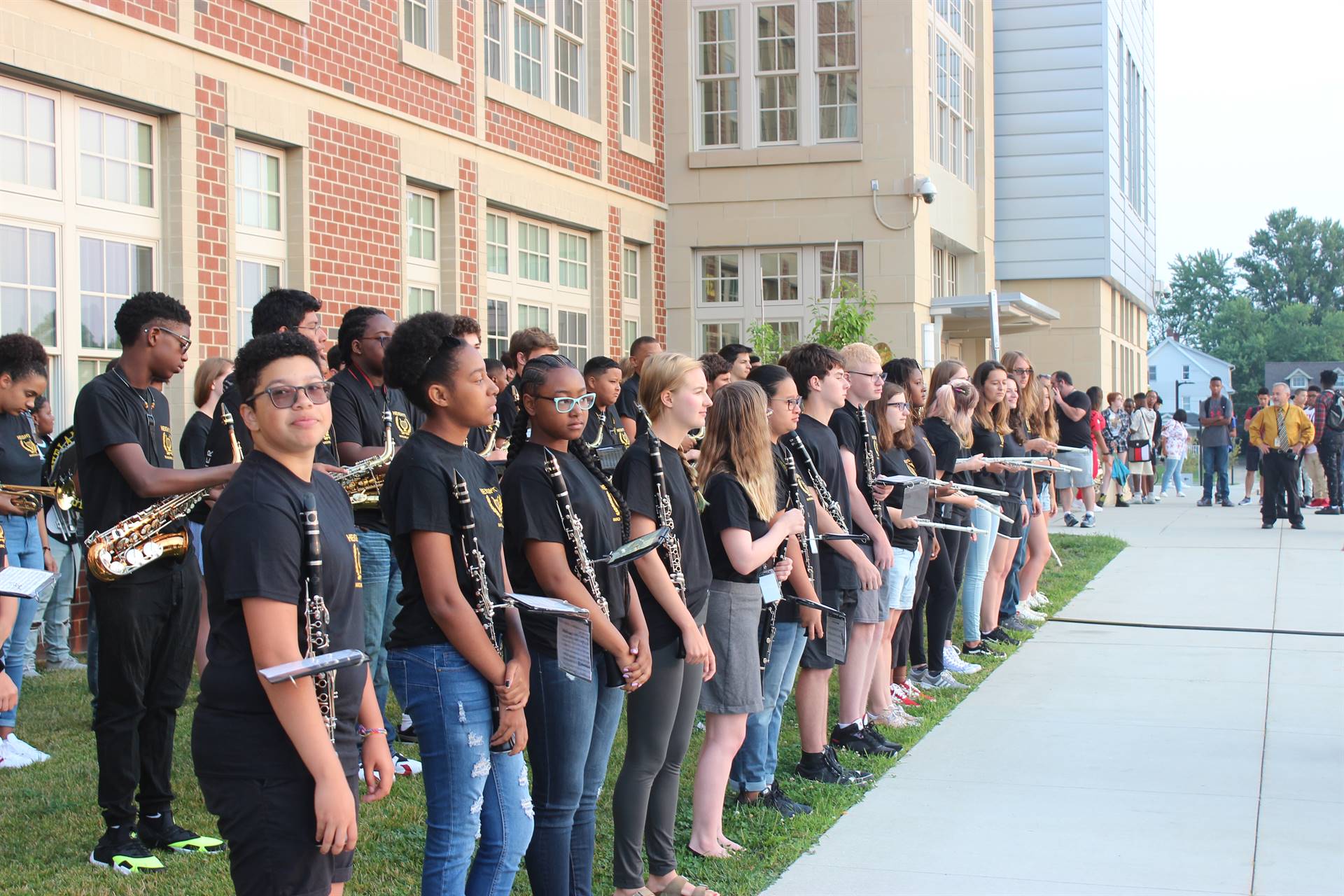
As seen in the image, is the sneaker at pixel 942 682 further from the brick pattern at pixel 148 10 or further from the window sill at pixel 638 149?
the window sill at pixel 638 149

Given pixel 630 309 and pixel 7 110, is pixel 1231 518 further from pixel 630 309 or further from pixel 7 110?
pixel 7 110

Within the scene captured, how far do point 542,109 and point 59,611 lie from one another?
27.9 feet

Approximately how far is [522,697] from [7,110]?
710 centimetres

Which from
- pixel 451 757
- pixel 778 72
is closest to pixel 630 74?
pixel 778 72

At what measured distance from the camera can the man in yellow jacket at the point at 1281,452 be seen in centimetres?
2028

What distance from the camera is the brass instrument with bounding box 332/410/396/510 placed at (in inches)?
236

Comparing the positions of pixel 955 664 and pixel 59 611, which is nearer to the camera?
pixel 59 611

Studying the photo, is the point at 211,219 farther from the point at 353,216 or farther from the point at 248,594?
the point at 248,594

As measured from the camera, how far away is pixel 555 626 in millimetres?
A: 4340

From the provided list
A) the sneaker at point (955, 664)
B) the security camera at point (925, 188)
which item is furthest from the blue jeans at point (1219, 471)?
the sneaker at point (955, 664)

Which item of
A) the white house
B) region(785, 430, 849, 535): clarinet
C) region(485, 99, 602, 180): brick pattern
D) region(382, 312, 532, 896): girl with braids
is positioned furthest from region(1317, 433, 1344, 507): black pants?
the white house

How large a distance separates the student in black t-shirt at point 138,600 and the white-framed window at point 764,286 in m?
15.3

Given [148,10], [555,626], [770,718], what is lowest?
[770,718]

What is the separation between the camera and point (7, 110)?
9203mm
